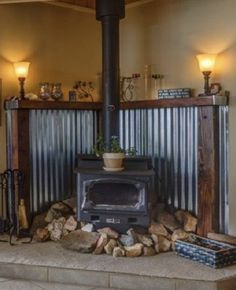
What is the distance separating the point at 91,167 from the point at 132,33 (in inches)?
68.8

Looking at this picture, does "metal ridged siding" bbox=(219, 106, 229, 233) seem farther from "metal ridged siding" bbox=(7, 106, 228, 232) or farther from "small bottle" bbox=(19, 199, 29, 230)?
"small bottle" bbox=(19, 199, 29, 230)

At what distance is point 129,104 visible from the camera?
470 centimetres

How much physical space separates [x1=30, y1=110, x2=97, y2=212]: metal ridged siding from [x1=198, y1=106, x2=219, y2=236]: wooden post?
4.58ft

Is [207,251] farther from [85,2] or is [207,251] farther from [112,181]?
[85,2]

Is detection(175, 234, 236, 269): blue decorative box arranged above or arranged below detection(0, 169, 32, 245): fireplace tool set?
below

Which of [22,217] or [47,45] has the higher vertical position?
[47,45]

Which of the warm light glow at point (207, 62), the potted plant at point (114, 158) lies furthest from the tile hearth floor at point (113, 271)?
the warm light glow at point (207, 62)

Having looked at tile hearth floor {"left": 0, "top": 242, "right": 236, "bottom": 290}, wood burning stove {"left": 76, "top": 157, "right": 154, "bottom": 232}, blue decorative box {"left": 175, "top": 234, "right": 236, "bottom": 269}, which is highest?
wood burning stove {"left": 76, "top": 157, "right": 154, "bottom": 232}

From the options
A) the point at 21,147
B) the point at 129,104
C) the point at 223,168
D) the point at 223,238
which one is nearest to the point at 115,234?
the point at 223,238

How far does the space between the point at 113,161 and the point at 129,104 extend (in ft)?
2.92

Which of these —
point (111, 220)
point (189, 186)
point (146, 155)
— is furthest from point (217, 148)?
point (111, 220)

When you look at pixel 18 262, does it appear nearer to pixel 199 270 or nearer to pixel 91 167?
pixel 91 167


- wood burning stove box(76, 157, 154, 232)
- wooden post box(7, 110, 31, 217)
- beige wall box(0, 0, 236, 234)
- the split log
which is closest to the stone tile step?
wood burning stove box(76, 157, 154, 232)

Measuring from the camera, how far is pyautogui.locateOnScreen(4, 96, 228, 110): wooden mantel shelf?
4.07 meters
